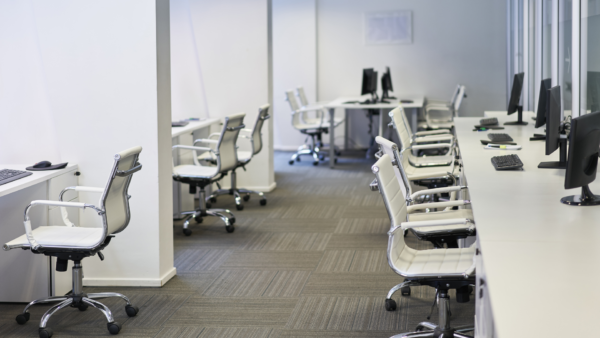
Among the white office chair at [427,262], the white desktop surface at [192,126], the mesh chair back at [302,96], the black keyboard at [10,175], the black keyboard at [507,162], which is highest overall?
the mesh chair back at [302,96]

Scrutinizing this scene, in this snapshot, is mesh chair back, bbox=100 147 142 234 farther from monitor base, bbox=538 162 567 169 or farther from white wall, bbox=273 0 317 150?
white wall, bbox=273 0 317 150

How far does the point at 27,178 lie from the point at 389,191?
2013 millimetres

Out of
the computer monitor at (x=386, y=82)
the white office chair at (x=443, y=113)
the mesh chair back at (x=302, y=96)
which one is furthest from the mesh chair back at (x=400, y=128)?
the mesh chair back at (x=302, y=96)

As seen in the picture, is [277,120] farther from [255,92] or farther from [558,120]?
[558,120]

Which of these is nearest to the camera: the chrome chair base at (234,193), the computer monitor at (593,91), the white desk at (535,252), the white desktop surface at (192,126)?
the white desk at (535,252)

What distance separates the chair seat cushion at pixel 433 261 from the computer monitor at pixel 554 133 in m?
0.90

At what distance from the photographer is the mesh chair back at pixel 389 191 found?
2643mm

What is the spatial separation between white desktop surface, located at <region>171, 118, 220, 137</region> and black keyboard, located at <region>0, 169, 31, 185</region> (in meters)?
1.87

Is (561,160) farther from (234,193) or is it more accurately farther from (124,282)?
(234,193)

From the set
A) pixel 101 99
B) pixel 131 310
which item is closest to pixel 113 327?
pixel 131 310

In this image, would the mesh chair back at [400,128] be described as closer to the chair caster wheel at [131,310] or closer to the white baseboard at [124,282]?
the white baseboard at [124,282]

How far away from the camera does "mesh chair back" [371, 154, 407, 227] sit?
8.67 ft

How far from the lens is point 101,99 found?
3.77 meters

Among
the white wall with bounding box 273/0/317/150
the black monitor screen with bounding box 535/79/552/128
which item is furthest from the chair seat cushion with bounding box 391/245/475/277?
the white wall with bounding box 273/0/317/150
